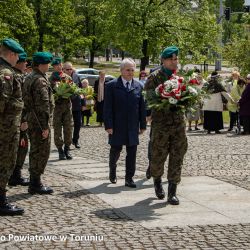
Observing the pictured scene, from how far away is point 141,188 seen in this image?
32.8ft

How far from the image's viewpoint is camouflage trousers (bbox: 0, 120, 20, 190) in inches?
316

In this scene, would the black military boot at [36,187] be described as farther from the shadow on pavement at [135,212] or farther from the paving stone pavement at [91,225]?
the shadow on pavement at [135,212]

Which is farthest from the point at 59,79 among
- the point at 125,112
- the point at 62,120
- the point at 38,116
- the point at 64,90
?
the point at 38,116

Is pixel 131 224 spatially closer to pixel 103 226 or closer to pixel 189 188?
pixel 103 226

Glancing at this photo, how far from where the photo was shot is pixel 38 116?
30.8 feet

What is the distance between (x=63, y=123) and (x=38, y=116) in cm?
370

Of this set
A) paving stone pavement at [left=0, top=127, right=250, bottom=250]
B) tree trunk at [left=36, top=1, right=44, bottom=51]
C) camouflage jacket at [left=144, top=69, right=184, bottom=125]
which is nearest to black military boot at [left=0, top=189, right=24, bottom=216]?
paving stone pavement at [left=0, top=127, right=250, bottom=250]

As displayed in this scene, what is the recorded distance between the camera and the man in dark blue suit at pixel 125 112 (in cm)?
995

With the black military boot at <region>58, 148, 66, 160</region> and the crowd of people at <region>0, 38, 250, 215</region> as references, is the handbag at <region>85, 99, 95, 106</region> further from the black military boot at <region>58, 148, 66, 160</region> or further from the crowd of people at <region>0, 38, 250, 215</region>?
the crowd of people at <region>0, 38, 250, 215</region>

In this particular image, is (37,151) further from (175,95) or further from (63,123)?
(63,123)

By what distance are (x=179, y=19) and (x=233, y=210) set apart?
98.7ft

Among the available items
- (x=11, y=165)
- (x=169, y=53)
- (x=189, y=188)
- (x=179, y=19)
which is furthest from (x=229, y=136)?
(x=179, y=19)

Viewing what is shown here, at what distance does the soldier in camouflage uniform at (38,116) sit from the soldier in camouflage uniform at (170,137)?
1531mm

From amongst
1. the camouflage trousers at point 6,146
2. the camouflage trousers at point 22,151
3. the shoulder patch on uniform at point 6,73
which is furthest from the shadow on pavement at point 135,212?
the camouflage trousers at point 22,151
